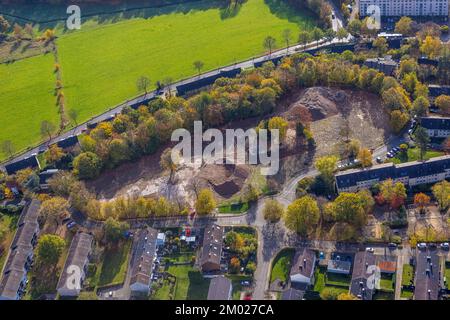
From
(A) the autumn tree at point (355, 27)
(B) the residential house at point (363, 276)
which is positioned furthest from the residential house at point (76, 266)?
(A) the autumn tree at point (355, 27)

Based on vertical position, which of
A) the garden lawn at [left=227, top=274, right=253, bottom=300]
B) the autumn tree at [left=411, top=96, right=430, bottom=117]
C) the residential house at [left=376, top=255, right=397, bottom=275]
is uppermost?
the autumn tree at [left=411, top=96, right=430, bottom=117]

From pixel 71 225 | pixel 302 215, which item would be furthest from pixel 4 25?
pixel 302 215

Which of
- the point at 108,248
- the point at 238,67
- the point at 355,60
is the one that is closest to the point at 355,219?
the point at 108,248

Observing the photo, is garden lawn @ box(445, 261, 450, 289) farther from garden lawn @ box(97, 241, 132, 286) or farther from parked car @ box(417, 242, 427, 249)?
garden lawn @ box(97, 241, 132, 286)

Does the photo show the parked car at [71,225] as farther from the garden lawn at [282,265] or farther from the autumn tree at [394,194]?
the autumn tree at [394,194]

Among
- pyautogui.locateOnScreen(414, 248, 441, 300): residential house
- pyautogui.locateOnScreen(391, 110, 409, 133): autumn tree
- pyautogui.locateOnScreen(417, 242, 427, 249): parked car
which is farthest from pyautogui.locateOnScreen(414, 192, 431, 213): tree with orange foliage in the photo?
pyautogui.locateOnScreen(391, 110, 409, 133): autumn tree

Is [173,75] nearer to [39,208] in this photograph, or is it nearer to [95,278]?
[39,208]
